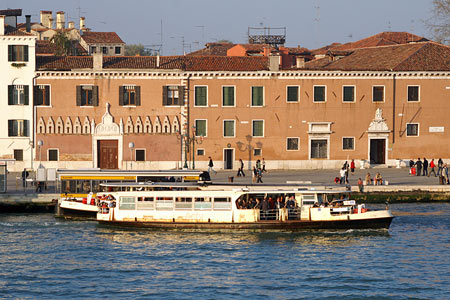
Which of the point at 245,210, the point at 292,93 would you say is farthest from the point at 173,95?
the point at 245,210

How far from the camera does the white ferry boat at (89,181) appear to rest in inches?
1795

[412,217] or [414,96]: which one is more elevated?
[414,96]

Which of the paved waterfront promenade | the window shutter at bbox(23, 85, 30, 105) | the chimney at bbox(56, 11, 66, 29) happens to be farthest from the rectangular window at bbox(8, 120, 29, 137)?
the chimney at bbox(56, 11, 66, 29)

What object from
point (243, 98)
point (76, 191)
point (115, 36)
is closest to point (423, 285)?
point (76, 191)

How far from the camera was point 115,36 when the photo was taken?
106m

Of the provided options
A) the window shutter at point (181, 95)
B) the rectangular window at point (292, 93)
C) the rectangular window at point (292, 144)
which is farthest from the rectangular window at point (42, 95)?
the rectangular window at point (292, 144)

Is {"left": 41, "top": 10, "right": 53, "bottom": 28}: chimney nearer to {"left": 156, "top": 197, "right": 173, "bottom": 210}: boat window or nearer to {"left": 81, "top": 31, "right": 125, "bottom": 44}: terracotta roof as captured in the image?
{"left": 81, "top": 31, "right": 125, "bottom": 44}: terracotta roof

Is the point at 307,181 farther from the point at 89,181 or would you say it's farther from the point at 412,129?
the point at 89,181

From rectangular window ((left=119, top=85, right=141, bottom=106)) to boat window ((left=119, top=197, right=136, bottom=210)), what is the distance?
1720 centimetres

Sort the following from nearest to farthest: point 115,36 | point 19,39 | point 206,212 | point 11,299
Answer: point 11,299 < point 206,212 < point 19,39 < point 115,36

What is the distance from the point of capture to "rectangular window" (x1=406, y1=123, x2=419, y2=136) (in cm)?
6134

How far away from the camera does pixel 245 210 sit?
41906 mm

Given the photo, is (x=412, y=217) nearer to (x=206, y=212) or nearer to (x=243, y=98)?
(x=206, y=212)

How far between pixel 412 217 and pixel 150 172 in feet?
43.6
